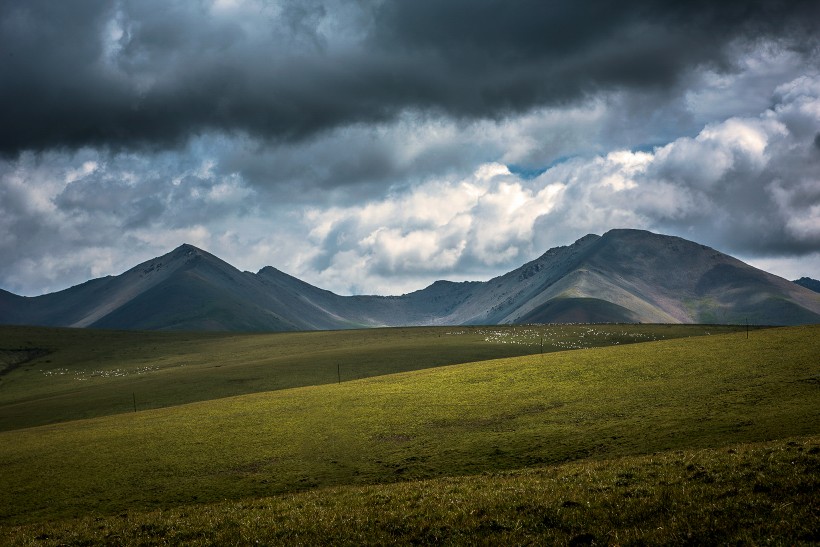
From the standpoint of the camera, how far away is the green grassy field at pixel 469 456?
21031 millimetres

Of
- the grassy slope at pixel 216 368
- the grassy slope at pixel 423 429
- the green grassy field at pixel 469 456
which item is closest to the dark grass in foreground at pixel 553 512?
the green grassy field at pixel 469 456

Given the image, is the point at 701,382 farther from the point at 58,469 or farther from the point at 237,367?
the point at 237,367

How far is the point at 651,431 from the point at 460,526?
26.8 metres

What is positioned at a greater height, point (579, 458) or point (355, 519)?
point (355, 519)

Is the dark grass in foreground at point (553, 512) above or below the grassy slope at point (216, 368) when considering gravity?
above

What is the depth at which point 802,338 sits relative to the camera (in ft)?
245

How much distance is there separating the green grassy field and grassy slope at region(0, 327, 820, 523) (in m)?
0.26

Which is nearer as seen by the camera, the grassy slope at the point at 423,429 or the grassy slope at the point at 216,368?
the grassy slope at the point at 423,429

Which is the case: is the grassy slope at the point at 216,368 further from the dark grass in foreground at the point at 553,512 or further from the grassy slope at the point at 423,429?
the dark grass in foreground at the point at 553,512

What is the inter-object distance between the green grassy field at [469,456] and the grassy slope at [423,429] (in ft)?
0.85

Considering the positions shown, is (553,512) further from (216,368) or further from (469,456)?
(216,368)

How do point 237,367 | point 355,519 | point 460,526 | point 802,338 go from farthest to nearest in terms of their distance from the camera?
1. point 237,367
2. point 802,338
3. point 355,519
4. point 460,526

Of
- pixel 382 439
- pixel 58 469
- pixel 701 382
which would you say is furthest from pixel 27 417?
pixel 701 382

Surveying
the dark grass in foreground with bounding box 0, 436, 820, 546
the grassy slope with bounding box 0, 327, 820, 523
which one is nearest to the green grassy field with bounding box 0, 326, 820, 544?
the dark grass in foreground with bounding box 0, 436, 820, 546
